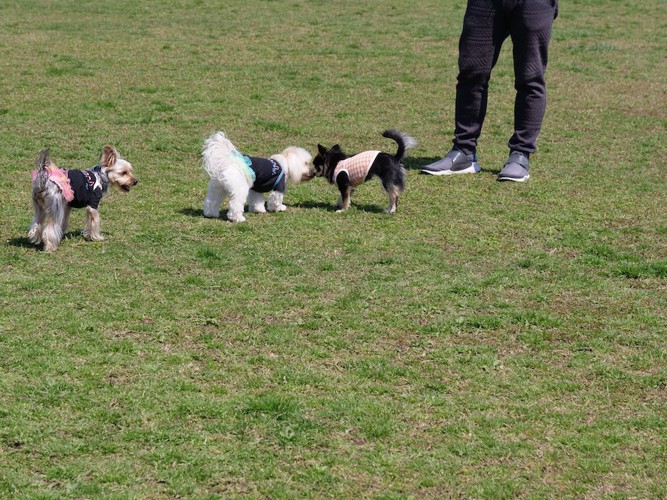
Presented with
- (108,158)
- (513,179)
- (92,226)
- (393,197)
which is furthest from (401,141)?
(92,226)

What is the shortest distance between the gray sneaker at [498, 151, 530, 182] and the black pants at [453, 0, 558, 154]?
0.42ft

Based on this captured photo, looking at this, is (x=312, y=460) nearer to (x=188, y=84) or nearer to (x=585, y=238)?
(x=585, y=238)

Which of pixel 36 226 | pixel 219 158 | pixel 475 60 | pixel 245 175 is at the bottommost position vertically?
pixel 36 226

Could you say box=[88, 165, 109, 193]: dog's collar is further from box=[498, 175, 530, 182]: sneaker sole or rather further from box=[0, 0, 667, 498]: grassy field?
box=[498, 175, 530, 182]: sneaker sole

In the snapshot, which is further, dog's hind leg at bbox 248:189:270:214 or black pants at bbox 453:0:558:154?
black pants at bbox 453:0:558:154

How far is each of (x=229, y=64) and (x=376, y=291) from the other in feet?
35.9


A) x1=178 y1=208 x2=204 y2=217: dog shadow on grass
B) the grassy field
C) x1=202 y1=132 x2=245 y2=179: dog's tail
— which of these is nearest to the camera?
the grassy field

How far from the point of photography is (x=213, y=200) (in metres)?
8.88

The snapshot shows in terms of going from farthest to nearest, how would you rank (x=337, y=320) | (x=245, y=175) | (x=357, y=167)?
(x=357, y=167), (x=245, y=175), (x=337, y=320)

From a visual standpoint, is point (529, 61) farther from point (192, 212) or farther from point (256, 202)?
point (192, 212)

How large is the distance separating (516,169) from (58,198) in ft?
16.1

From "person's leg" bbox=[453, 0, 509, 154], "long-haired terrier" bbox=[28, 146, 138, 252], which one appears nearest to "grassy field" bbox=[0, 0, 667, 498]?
"long-haired terrier" bbox=[28, 146, 138, 252]

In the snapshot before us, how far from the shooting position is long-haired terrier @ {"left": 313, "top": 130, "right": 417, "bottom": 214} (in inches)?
353

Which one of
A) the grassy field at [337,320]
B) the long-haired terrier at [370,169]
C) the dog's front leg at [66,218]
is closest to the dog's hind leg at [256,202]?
the grassy field at [337,320]
